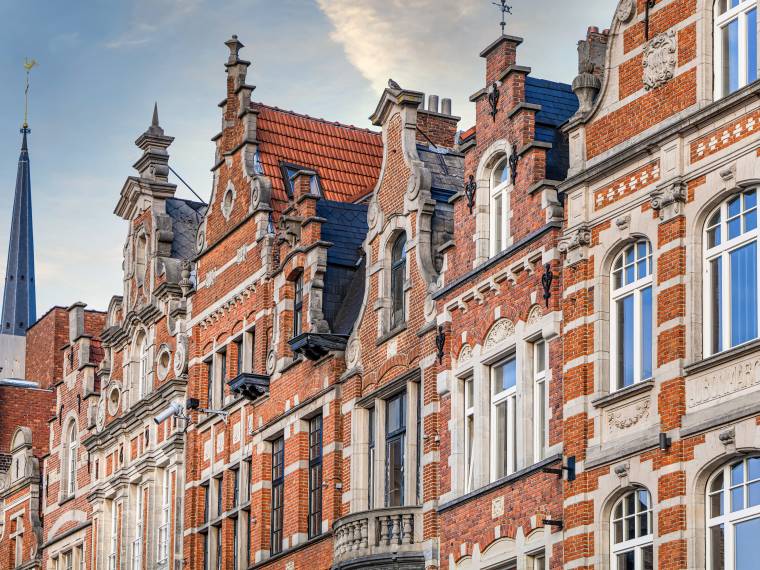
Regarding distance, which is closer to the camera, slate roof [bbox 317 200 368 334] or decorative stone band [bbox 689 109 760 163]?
decorative stone band [bbox 689 109 760 163]

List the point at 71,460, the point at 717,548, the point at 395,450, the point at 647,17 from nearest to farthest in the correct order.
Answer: the point at 717,548 → the point at 647,17 → the point at 395,450 → the point at 71,460

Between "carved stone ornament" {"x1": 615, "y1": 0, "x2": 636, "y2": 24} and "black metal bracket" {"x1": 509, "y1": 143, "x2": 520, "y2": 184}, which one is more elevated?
"carved stone ornament" {"x1": 615, "y1": 0, "x2": 636, "y2": 24}

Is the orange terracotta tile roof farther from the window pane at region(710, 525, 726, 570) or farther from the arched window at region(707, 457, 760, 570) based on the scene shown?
the window pane at region(710, 525, 726, 570)

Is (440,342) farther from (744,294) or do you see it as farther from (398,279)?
(744,294)

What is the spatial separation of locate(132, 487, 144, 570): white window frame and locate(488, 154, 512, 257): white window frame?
16.6 metres

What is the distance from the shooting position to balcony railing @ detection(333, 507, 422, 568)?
33062mm

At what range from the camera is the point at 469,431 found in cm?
3222

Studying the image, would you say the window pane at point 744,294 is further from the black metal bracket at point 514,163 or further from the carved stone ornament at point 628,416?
the black metal bracket at point 514,163

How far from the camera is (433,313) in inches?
1328

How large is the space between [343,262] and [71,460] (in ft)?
52.8

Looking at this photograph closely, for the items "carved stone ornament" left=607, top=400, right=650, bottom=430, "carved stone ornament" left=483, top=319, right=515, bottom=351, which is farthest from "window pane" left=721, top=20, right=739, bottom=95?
"carved stone ornament" left=483, top=319, right=515, bottom=351

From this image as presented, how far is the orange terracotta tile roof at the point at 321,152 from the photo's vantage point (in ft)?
141

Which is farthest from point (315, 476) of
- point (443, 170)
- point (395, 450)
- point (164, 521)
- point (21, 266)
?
point (21, 266)

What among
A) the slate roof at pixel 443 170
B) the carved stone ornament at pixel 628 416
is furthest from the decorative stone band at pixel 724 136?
the slate roof at pixel 443 170
